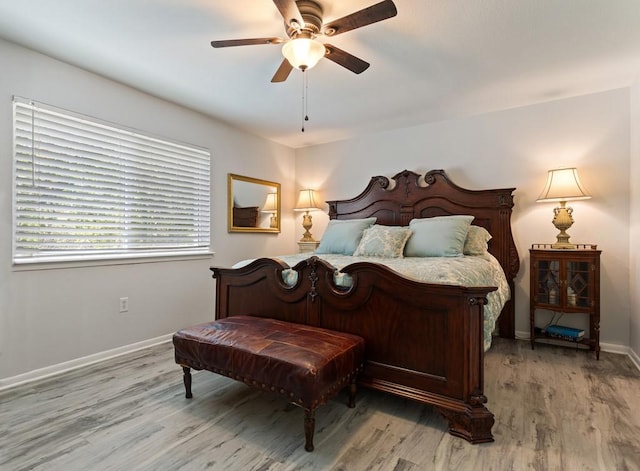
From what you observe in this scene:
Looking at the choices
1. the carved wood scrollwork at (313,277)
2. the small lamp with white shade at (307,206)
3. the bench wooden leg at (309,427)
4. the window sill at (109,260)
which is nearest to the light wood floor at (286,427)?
the bench wooden leg at (309,427)

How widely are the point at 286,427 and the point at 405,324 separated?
2.85 feet

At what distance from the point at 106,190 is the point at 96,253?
54 cm

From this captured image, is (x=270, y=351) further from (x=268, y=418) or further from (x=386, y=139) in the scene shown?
(x=386, y=139)

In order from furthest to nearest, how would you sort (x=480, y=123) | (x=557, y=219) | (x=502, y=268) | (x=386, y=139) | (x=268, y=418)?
(x=386, y=139), (x=480, y=123), (x=502, y=268), (x=557, y=219), (x=268, y=418)

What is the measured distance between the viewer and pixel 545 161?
3.29 metres

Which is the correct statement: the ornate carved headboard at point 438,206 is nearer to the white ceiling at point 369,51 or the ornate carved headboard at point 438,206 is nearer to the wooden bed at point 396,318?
the white ceiling at point 369,51

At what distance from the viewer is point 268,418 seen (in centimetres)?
189

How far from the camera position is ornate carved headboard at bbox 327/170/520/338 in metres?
3.37

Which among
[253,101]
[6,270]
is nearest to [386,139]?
[253,101]

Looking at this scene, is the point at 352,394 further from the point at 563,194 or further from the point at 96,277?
the point at 563,194

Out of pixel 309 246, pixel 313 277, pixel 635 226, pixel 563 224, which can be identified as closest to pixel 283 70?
pixel 313 277

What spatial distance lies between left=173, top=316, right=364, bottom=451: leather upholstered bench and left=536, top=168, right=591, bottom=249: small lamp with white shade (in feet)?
7.64

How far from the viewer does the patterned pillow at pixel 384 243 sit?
9.95ft

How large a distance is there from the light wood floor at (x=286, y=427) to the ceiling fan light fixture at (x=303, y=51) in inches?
81.2
